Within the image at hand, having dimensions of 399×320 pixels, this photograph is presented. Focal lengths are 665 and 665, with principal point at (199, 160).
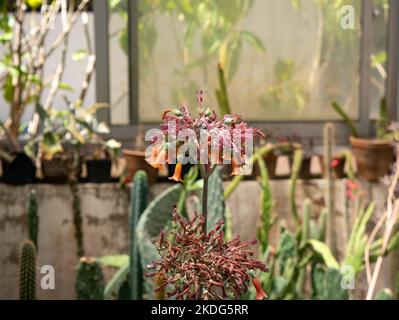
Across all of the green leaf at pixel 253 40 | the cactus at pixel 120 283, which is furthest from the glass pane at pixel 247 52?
the cactus at pixel 120 283

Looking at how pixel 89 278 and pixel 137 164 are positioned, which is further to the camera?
pixel 137 164

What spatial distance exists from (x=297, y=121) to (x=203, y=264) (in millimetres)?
2006

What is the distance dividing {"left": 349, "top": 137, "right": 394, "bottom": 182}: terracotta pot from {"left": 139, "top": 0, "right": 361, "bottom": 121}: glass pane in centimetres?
Answer: 22

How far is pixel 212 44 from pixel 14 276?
103 centimetres

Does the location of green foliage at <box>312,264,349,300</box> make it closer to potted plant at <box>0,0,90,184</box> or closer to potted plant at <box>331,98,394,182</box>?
potted plant at <box>331,98,394,182</box>

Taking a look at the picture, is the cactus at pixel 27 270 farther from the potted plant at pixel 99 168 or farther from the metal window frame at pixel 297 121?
→ the metal window frame at pixel 297 121

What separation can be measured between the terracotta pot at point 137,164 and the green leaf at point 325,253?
688mm

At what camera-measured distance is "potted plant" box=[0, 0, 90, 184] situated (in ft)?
6.93

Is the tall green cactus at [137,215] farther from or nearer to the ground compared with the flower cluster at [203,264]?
nearer to the ground

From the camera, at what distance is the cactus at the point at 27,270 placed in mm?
1250

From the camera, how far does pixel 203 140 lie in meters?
0.38

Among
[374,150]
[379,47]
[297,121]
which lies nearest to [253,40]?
[297,121]

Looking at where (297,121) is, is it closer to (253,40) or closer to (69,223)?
(253,40)

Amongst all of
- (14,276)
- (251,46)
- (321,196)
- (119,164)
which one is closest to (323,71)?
(251,46)
